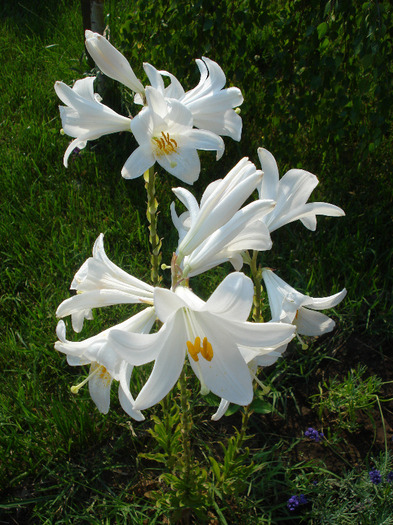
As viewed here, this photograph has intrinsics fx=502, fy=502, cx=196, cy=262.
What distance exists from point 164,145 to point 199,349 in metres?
0.72

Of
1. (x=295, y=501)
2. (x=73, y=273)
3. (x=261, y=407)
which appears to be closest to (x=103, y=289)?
(x=261, y=407)

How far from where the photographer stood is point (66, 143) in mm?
3742

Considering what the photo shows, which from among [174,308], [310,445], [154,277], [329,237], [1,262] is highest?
[174,308]

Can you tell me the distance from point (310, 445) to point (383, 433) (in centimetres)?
34

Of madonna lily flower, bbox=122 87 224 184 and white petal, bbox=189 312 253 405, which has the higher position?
madonna lily flower, bbox=122 87 224 184

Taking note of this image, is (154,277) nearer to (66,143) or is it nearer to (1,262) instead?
(1,262)

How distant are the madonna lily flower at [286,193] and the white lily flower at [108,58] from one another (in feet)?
1.70

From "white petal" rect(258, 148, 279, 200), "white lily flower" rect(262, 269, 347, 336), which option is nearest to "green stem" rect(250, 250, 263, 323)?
"white lily flower" rect(262, 269, 347, 336)

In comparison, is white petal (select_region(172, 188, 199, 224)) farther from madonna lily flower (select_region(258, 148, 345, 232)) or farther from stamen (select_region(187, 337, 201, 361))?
stamen (select_region(187, 337, 201, 361))

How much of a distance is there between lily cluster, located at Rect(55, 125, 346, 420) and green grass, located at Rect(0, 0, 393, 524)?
2.94 feet

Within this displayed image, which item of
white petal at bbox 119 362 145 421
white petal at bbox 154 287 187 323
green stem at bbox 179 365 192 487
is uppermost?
white petal at bbox 154 287 187 323

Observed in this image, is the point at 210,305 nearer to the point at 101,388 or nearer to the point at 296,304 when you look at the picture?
the point at 296,304

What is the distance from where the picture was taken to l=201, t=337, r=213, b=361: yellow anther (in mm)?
1118

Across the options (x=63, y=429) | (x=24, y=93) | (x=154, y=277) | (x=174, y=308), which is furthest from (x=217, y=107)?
(x=24, y=93)
